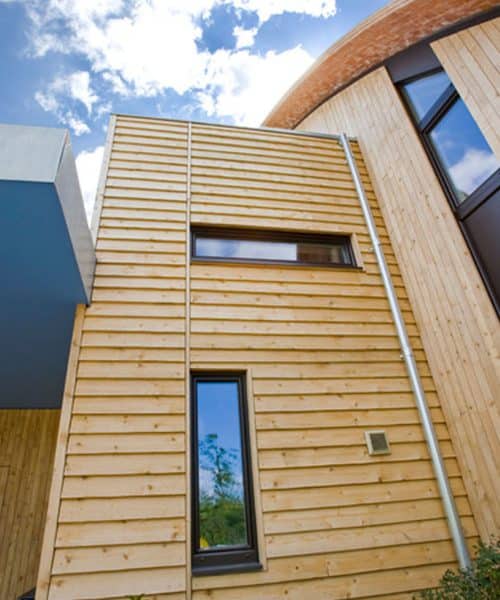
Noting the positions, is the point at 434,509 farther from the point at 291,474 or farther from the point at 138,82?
the point at 138,82

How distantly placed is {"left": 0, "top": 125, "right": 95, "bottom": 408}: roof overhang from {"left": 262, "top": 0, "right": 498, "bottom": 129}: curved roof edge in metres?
3.76

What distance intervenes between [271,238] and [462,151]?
1855 millimetres

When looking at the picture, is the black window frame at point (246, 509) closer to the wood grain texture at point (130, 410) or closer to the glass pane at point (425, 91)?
the wood grain texture at point (130, 410)

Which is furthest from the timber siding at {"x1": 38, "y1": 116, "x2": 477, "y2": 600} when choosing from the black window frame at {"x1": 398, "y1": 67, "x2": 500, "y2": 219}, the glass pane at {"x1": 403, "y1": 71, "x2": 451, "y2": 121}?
the glass pane at {"x1": 403, "y1": 71, "x2": 451, "y2": 121}

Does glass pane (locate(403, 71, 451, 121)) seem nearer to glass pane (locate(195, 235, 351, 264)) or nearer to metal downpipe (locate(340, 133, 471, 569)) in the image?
metal downpipe (locate(340, 133, 471, 569))

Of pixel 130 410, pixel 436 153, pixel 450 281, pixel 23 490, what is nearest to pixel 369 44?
pixel 436 153

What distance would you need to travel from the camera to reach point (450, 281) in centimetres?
296

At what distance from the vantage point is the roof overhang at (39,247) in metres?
1.72

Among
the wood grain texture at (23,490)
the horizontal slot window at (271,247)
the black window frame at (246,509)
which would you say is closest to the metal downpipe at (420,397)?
the horizontal slot window at (271,247)

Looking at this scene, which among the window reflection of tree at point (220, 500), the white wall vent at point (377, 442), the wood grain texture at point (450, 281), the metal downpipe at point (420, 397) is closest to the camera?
the window reflection of tree at point (220, 500)

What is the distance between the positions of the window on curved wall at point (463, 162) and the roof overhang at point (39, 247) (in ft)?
9.83

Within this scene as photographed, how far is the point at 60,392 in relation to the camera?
175 inches

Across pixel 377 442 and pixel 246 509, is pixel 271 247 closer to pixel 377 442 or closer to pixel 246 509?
pixel 377 442

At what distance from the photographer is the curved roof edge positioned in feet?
11.1
